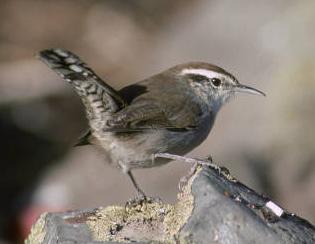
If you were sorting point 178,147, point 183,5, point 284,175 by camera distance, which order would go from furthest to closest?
point 183,5 < point 284,175 < point 178,147

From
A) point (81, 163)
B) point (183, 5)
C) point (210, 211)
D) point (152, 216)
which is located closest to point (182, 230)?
point (210, 211)

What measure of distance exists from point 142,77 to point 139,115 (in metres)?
6.52

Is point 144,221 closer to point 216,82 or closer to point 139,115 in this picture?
point 139,115

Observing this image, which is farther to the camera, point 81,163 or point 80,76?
point 81,163

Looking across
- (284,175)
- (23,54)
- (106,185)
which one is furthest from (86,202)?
(23,54)

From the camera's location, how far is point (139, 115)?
5922mm

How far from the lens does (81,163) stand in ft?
34.0

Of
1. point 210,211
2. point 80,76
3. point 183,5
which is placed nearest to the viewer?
point 210,211

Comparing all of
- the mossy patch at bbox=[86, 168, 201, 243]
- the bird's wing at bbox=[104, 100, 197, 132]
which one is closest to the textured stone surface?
the mossy patch at bbox=[86, 168, 201, 243]

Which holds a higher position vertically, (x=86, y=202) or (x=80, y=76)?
(x=80, y=76)

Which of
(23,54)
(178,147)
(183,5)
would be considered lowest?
(23,54)

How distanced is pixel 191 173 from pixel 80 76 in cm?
146

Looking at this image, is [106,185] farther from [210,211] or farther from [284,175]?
[210,211]

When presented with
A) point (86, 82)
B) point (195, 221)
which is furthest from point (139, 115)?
point (195, 221)
